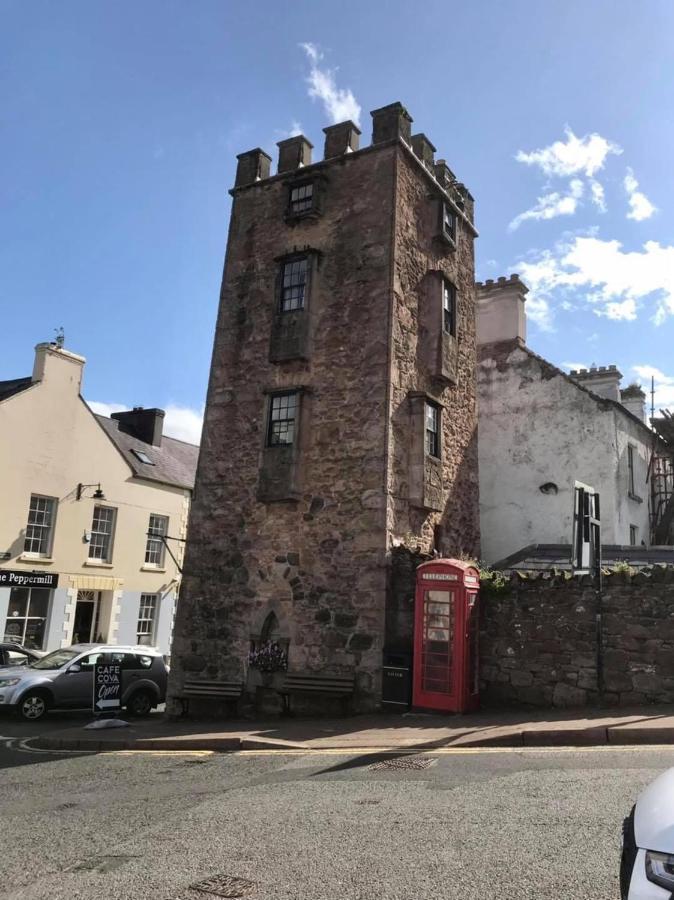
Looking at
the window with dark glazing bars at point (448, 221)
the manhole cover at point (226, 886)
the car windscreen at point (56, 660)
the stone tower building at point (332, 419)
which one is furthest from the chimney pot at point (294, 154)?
the manhole cover at point (226, 886)

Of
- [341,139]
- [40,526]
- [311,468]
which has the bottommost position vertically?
[40,526]

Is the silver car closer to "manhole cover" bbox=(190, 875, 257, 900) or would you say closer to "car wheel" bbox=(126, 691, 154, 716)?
"car wheel" bbox=(126, 691, 154, 716)

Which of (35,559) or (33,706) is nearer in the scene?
(33,706)

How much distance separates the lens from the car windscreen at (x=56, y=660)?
1541cm

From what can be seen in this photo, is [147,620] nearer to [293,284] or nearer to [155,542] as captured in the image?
[155,542]

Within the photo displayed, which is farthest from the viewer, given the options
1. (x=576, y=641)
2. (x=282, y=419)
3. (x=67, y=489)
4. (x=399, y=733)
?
(x=67, y=489)

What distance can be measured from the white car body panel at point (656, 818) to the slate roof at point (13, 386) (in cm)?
2252

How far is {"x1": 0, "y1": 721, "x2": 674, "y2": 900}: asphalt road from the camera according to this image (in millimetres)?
4621

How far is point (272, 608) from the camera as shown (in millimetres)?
14719

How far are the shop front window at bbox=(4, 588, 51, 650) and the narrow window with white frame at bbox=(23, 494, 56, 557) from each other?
132 centimetres

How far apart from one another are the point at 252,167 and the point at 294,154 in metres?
1.34

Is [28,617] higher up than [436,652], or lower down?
lower down

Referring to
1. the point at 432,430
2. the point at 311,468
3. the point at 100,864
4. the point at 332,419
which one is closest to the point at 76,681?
the point at 311,468

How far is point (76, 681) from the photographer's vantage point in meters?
15.3
